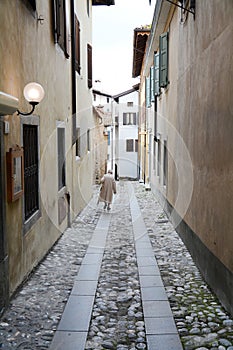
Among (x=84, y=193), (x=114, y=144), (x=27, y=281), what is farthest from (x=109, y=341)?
(x=114, y=144)

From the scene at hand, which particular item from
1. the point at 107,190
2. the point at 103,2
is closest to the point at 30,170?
the point at 107,190

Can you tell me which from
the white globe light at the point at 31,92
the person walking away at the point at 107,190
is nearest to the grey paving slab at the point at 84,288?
the white globe light at the point at 31,92

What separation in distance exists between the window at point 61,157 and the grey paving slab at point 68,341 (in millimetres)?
5306

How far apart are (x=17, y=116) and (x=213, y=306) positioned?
3.69 metres

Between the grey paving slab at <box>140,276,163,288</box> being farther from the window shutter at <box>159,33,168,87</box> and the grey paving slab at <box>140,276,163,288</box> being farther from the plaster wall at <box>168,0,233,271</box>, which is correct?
the window shutter at <box>159,33,168,87</box>

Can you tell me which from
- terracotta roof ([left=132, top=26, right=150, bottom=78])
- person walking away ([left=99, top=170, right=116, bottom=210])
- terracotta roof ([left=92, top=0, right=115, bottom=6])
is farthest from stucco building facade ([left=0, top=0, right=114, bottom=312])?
terracotta roof ([left=132, top=26, right=150, bottom=78])

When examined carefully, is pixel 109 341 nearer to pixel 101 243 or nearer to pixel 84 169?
pixel 101 243

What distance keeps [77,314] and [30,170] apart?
8.60 ft

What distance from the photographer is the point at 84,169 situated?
14.3 meters

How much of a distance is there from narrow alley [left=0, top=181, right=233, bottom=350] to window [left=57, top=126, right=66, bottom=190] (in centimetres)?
166

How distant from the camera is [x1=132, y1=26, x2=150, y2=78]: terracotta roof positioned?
18.2 meters

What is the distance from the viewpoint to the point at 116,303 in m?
5.29

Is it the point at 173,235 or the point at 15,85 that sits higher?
the point at 15,85

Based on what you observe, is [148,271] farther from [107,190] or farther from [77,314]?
[107,190]
